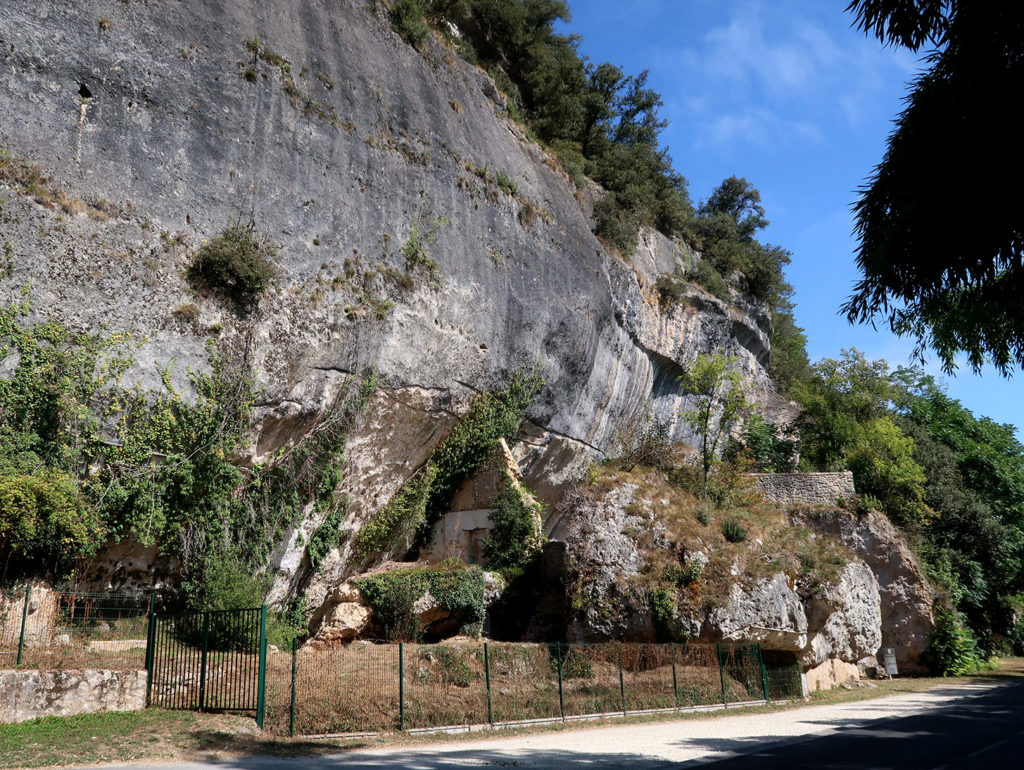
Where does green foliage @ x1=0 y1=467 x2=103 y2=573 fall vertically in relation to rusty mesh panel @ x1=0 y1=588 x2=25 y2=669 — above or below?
above

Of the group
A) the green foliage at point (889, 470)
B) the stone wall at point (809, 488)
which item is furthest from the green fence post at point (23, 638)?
the green foliage at point (889, 470)

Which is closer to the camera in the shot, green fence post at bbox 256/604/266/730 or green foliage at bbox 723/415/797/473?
green fence post at bbox 256/604/266/730

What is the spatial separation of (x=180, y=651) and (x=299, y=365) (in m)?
6.45

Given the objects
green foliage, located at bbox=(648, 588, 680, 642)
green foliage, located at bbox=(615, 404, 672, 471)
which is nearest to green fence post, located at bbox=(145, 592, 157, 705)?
green foliage, located at bbox=(648, 588, 680, 642)

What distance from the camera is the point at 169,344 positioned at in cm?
1450

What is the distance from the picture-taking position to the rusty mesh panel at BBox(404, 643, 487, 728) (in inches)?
493

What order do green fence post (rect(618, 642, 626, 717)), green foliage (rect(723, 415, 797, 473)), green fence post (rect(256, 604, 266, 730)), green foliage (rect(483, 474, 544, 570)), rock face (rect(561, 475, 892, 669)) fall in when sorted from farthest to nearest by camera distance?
green foliage (rect(723, 415, 797, 473)), green foliage (rect(483, 474, 544, 570)), rock face (rect(561, 475, 892, 669)), green fence post (rect(618, 642, 626, 717)), green fence post (rect(256, 604, 266, 730))

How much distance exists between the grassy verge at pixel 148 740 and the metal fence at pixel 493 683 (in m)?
0.53

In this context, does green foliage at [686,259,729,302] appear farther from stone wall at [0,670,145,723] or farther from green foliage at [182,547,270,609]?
stone wall at [0,670,145,723]

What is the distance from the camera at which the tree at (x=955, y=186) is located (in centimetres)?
682

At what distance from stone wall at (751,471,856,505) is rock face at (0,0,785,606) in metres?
6.79

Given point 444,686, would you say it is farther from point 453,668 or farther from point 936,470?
point 936,470

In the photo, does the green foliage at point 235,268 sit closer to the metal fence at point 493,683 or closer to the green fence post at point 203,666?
the green fence post at point 203,666

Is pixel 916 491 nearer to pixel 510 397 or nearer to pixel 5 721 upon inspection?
pixel 510 397
